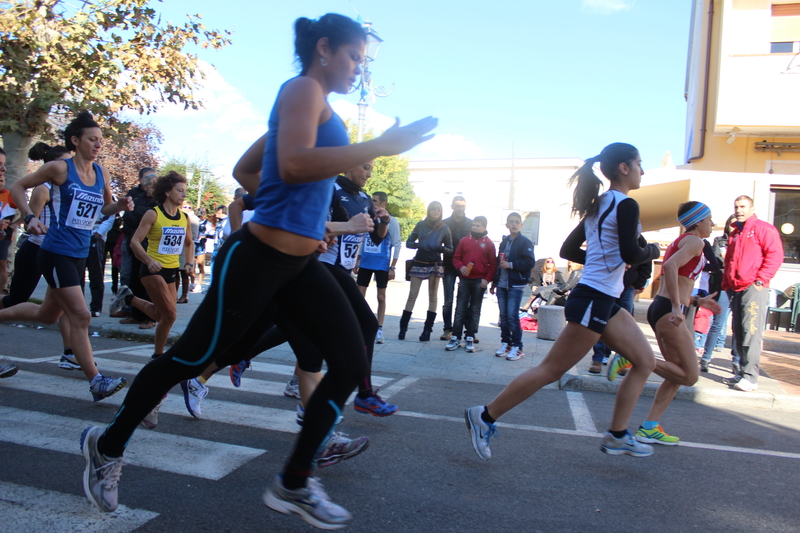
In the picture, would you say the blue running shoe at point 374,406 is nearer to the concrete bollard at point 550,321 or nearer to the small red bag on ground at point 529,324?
the concrete bollard at point 550,321

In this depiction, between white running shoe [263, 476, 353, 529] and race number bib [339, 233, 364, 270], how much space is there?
2529mm

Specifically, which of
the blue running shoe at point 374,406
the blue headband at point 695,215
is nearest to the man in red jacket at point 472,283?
the blue headband at point 695,215

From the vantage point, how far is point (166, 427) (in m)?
3.95

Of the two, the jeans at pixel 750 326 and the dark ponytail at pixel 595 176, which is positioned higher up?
the dark ponytail at pixel 595 176

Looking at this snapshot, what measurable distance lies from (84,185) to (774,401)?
652cm

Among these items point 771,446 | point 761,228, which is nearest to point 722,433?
point 771,446

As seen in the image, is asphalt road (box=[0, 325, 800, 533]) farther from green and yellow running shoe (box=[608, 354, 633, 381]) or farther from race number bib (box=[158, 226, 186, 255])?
race number bib (box=[158, 226, 186, 255])

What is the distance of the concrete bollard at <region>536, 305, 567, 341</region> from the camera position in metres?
9.47

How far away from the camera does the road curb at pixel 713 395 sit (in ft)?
19.9

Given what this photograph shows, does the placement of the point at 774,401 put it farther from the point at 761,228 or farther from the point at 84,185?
the point at 84,185

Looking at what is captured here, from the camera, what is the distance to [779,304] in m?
13.1

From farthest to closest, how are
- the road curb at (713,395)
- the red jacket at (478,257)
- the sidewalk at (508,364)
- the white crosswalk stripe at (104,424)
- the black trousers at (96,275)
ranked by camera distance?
the black trousers at (96,275) < the red jacket at (478,257) < the sidewalk at (508,364) < the road curb at (713,395) < the white crosswalk stripe at (104,424)

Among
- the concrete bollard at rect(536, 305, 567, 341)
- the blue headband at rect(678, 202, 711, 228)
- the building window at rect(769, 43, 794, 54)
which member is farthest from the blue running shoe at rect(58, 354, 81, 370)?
the building window at rect(769, 43, 794, 54)

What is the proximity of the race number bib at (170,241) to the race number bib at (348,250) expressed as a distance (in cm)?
172
